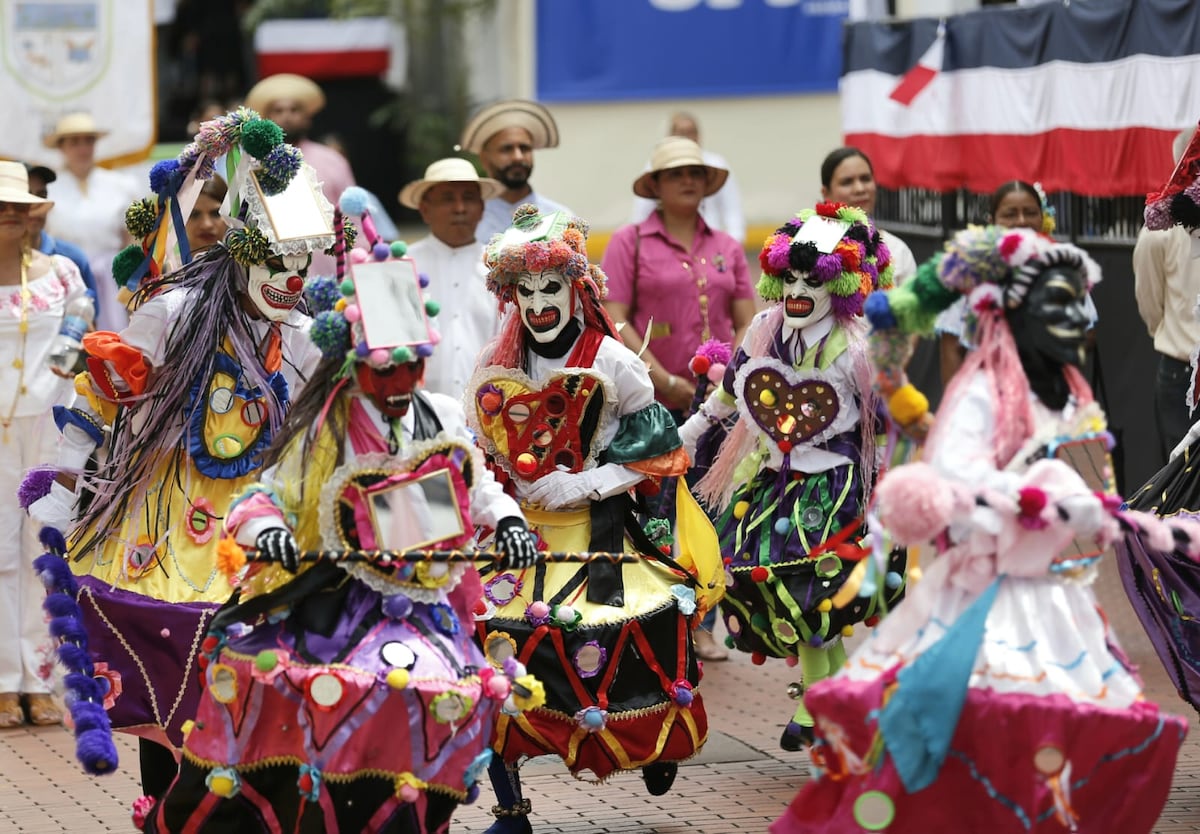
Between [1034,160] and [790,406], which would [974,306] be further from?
[1034,160]

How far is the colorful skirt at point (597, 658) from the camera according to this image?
7.22m

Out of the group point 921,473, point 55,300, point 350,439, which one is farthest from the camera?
point 55,300

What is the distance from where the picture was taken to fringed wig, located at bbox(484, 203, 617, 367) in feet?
24.6

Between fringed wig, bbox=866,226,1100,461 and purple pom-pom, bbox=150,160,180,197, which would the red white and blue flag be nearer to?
fringed wig, bbox=866,226,1100,461

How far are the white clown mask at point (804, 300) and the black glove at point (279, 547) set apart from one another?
9.94 feet

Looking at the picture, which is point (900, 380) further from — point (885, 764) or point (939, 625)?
point (885, 764)

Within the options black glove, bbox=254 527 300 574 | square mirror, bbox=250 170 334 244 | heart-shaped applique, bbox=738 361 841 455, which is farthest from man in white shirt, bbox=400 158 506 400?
black glove, bbox=254 527 300 574

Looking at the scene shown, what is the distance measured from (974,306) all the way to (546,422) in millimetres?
2039

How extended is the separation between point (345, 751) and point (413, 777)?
207 millimetres

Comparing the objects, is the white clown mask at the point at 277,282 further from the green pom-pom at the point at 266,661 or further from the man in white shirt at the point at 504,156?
the man in white shirt at the point at 504,156

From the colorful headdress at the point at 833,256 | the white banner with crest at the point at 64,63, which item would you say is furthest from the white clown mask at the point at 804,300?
the white banner with crest at the point at 64,63

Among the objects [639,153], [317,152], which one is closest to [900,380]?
[317,152]

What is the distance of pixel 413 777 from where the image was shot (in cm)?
595

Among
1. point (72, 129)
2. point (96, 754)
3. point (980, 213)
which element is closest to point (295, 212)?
point (96, 754)
